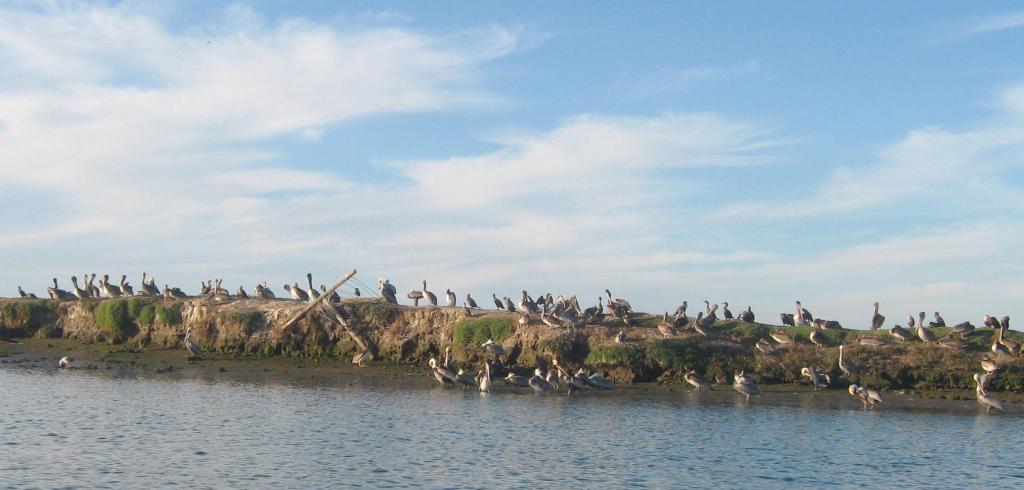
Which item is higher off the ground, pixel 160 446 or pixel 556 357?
pixel 556 357

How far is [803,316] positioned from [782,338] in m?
4.53

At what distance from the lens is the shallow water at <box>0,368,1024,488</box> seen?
19219 mm

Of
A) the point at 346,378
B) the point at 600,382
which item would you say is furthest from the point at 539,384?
the point at 346,378

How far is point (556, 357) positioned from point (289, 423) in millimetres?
10080

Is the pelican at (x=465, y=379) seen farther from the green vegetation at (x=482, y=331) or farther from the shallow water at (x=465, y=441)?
the green vegetation at (x=482, y=331)

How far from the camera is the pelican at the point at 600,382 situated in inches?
1202

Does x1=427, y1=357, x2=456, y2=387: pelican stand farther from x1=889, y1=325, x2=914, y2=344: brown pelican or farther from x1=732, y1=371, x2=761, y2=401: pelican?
x1=889, y1=325, x2=914, y2=344: brown pelican

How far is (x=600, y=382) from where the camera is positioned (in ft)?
100

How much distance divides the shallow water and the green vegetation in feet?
11.4

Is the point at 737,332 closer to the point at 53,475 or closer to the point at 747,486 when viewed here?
the point at 747,486

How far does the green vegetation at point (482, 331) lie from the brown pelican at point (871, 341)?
10.3 m

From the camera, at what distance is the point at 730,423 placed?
25.6 metres

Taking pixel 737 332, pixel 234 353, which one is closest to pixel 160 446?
pixel 234 353

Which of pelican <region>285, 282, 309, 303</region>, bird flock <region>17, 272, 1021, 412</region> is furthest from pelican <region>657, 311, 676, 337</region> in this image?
pelican <region>285, 282, 309, 303</region>
